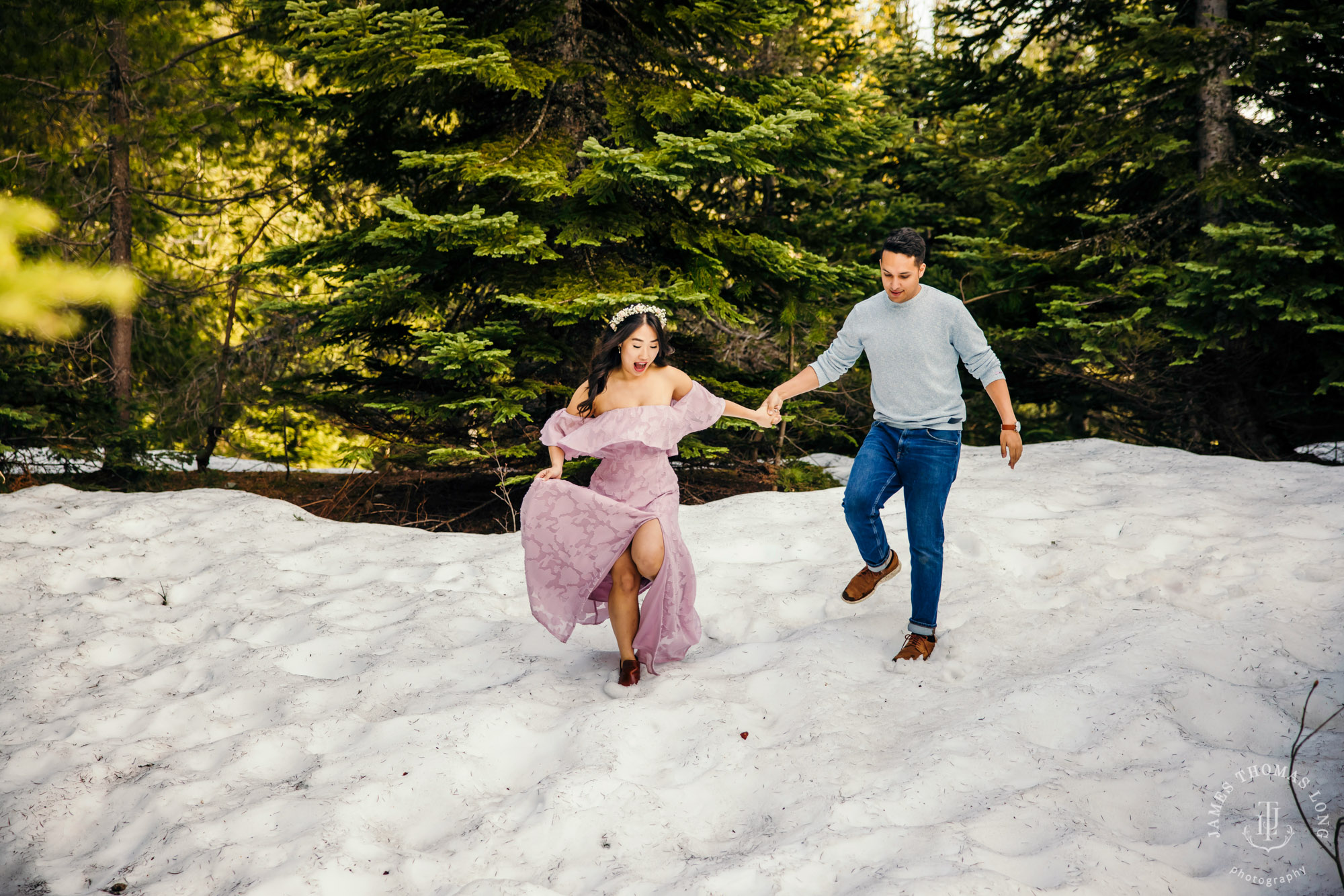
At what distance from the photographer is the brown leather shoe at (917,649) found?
418 centimetres

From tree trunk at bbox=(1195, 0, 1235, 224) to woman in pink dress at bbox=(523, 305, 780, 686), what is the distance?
7.35 metres

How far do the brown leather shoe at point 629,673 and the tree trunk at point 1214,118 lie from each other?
7.96m

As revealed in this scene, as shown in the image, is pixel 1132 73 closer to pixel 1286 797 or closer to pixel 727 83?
pixel 727 83

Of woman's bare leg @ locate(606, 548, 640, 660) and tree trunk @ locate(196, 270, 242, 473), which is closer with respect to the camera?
woman's bare leg @ locate(606, 548, 640, 660)

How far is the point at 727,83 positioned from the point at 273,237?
9.19 meters

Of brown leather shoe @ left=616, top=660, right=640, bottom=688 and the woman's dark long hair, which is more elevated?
the woman's dark long hair

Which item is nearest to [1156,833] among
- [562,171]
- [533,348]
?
[533,348]

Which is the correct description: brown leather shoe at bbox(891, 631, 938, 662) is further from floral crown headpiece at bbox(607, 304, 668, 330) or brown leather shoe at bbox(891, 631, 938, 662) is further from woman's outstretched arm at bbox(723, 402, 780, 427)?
floral crown headpiece at bbox(607, 304, 668, 330)

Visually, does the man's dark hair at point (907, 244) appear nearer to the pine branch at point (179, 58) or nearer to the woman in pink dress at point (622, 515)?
the woman in pink dress at point (622, 515)

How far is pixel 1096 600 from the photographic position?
475cm

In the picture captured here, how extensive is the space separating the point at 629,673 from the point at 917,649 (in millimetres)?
1492

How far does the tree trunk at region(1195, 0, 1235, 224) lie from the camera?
331 inches

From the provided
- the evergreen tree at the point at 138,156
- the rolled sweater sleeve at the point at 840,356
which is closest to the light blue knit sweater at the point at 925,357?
the rolled sweater sleeve at the point at 840,356

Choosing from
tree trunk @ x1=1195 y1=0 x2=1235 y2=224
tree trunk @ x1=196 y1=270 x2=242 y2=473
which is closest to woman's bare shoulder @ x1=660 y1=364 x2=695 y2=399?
tree trunk @ x1=1195 y1=0 x2=1235 y2=224
